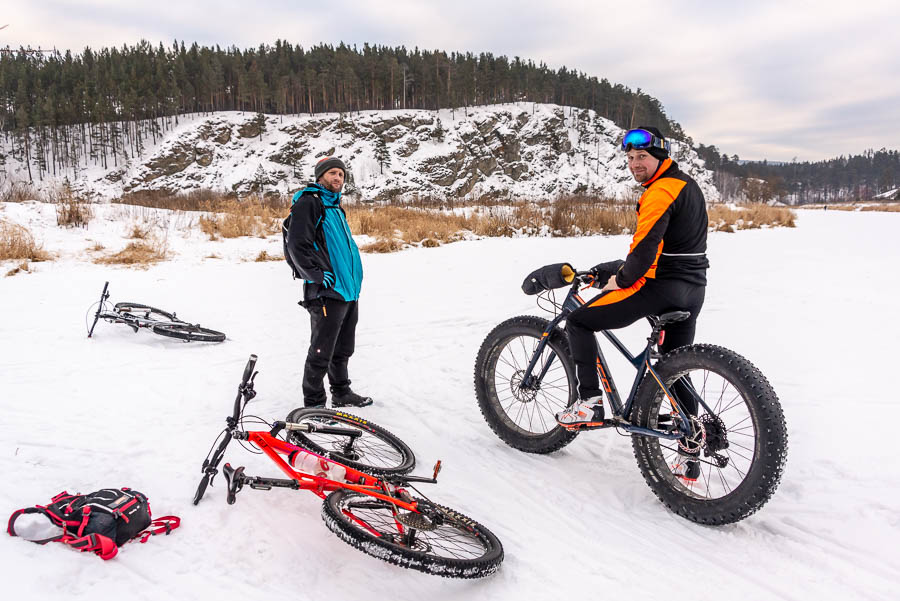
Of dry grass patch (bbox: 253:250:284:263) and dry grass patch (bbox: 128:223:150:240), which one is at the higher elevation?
dry grass patch (bbox: 128:223:150:240)

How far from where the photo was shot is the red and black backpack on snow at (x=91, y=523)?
2.26 m

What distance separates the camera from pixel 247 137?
5778cm

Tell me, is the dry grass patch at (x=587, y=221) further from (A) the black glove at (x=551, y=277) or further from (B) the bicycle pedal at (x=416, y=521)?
(B) the bicycle pedal at (x=416, y=521)

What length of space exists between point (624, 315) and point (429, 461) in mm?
1680

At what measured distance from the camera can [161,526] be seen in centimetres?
250

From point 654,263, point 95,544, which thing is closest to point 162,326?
point 95,544

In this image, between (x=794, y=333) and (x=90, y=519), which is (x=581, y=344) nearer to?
(x=90, y=519)

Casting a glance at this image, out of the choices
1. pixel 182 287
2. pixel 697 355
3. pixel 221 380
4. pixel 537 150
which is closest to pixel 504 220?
pixel 182 287

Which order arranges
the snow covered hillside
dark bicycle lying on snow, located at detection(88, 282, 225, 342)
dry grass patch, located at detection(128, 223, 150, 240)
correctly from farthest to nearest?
the snow covered hillside, dry grass patch, located at detection(128, 223, 150, 240), dark bicycle lying on snow, located at detection(88, 282, 225, 342)

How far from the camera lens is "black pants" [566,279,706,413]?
9.51ft

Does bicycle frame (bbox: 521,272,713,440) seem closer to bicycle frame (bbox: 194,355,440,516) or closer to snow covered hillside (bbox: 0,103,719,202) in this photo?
bicycle frame (bbox: 194,355,440,516)

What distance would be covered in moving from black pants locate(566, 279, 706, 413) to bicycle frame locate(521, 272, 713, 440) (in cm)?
9

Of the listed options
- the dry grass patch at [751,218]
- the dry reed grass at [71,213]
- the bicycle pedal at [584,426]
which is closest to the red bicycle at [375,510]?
the bicycle pedal at [584,426]

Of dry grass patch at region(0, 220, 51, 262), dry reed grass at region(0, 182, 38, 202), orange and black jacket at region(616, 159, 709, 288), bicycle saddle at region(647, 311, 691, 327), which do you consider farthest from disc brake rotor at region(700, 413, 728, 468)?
dry reed grass at region(0, 182, 38, 202)
